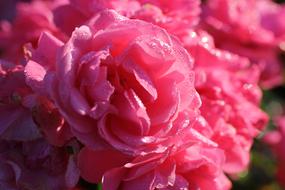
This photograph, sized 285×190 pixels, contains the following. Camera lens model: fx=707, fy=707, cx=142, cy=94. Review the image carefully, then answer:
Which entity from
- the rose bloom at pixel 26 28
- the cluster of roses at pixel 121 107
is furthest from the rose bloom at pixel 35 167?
the rose bloom at pixel 26 28

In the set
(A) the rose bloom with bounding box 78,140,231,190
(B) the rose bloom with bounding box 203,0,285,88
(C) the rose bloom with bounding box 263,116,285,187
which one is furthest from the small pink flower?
(C) the rose bloom with bounding box 263,116,285,187

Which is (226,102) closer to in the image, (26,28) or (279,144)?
(26,28)

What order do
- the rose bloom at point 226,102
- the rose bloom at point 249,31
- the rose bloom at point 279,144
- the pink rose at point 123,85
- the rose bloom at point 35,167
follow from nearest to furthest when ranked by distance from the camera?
the pink rose at point 123,85 → the rose bloom at point 35,167 → the rose bloom at point 226,102 → the rose bloom at point 249,31 → the rose bloom at point 279,144

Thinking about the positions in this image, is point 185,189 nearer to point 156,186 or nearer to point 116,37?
point 156,186

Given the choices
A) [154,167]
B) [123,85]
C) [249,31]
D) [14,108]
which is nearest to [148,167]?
[154,167]

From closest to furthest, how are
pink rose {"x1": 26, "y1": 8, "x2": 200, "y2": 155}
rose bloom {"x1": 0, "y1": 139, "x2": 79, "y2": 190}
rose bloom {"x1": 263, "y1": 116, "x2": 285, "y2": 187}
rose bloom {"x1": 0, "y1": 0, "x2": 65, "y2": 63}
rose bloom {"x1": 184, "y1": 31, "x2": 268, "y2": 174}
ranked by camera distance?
pink rose {"x1": 26, "y1": 8, "x2": 200, "y2": 155}, rose bloom {"x1": 0, "y1": 139, "x2": 79, "y2": 190}, rose bloom {"x1": 184, "y1": 31, "x2": 268, "y2": 174}, rose bloom {"x1": 0, "y1": 0, "x2": 65, "y2": 63}, rose bloom {"x1": 263, "y1": 116, "x2": 285, "y2": 187}

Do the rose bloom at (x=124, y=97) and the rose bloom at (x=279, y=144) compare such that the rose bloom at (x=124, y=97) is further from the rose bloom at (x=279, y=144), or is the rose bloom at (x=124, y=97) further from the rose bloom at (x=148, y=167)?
the rose bloom at (x=279, y=144)

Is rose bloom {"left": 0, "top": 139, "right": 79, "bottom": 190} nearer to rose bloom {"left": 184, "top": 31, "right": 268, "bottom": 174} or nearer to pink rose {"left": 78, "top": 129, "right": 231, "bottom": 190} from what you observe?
pink rose {"left": 78, "top": 129, "right": 231, "bottom": 190}
